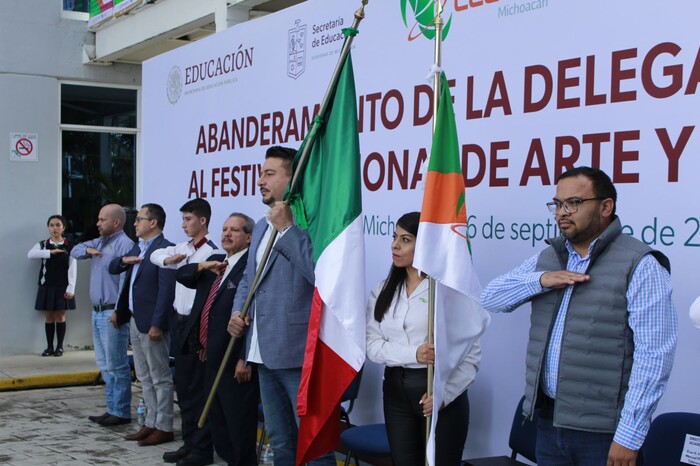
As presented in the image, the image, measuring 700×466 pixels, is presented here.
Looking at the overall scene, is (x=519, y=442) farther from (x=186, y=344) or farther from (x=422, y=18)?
(x=186, y=344)

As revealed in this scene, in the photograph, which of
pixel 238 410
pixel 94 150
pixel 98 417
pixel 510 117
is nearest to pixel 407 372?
pixel 510 117

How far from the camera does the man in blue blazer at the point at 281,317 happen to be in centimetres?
491

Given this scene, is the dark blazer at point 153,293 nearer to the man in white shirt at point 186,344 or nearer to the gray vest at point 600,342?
the man in white shirt at point 186,344

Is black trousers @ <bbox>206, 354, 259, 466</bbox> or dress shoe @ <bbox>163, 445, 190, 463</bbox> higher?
black trousers @ <bbox>206, 354, 259, 466</bbox>

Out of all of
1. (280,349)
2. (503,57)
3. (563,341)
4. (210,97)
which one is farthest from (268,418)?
(210,97)

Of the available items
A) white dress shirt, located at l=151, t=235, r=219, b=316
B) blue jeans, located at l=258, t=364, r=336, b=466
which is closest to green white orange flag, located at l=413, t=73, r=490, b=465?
blue jeans, located at l=258, t=364, r=336, b=466

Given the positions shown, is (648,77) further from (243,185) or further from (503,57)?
(243,185)

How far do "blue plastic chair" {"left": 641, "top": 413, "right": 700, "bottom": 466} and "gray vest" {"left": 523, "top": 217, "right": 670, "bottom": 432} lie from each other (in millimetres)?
563

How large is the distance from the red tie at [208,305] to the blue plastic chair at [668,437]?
10.1 feet

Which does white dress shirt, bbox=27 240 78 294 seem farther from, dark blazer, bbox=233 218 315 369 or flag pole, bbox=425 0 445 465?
flag pole, bbox=425 0 445 465

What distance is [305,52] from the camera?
6.81 meters

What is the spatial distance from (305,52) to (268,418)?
9.56 ft

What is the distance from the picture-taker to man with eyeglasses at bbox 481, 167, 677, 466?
339 cm

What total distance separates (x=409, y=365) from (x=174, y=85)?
17.4 ft
